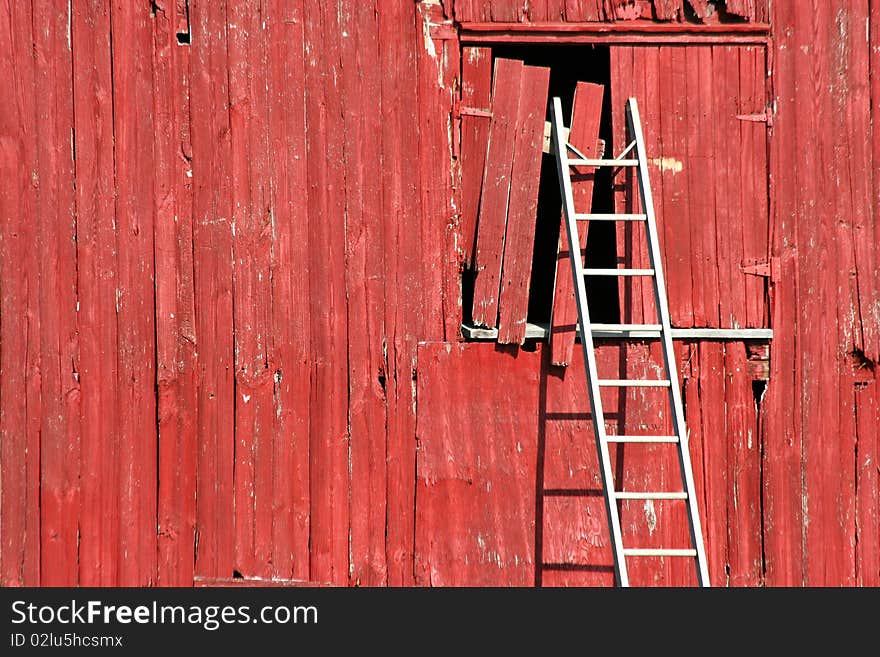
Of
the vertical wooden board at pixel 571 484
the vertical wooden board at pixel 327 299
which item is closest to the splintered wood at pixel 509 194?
the vertical wooden board at pixel 571 484

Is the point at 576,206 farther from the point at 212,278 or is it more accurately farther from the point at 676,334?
the point at 212,278

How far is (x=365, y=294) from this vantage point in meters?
5.64

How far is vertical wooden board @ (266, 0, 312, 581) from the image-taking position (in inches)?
220

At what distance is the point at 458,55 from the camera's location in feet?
18.7

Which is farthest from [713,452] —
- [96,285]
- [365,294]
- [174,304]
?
[96,285]

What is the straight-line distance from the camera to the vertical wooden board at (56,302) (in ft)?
18.3

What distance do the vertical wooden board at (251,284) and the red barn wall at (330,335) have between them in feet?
0.04

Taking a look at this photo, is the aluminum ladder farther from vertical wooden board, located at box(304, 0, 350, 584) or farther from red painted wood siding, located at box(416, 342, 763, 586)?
vertical wooden board, located at box(304, 0, 350, 584)

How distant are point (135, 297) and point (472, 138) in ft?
6.39

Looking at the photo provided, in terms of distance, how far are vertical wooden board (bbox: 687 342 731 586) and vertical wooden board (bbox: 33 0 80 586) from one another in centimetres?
322

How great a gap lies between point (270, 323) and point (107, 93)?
1475 millimetres

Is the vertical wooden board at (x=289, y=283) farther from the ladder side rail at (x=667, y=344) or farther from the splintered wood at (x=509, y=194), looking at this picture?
the ladder side rail at (x=667, y=344)
